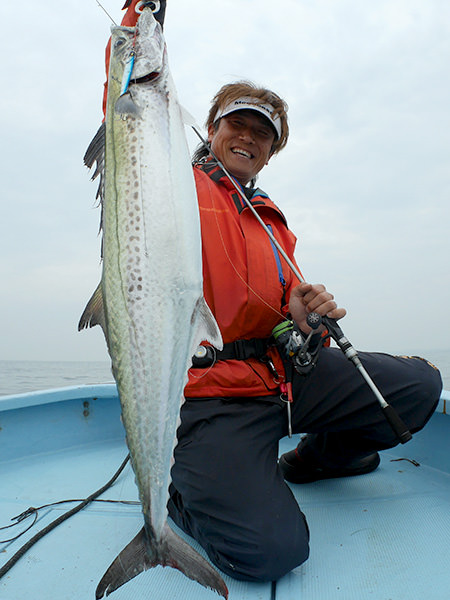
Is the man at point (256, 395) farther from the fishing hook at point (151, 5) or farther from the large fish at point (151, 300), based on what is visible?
the large fish at point (151, 300)

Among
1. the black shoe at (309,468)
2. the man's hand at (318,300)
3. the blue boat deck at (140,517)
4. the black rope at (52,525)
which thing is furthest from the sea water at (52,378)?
the man's hand at (318,300)

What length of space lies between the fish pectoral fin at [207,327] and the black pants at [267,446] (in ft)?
2.60

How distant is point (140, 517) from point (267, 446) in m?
1.04

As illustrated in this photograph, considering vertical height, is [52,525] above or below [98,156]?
below

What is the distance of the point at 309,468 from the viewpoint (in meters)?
3.08

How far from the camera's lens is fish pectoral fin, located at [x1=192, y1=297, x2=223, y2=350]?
1754 millimetres

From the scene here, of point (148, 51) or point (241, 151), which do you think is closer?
point (148, 51)

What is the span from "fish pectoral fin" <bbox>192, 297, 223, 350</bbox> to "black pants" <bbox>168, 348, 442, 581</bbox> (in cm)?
79

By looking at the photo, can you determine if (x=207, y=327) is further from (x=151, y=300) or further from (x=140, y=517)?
(x=140, y=517)

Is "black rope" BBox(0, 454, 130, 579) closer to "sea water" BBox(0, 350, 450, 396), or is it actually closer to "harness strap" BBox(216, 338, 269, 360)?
"harness strap" BBox(216, 338, 269, 360)

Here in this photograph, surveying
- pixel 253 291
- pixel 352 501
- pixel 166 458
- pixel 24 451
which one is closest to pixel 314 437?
pixel 352 501

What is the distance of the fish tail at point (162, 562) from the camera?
5.25 ft

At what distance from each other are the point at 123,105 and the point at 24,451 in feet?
11.5

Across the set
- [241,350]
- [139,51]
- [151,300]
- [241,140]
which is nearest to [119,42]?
[139,51]
